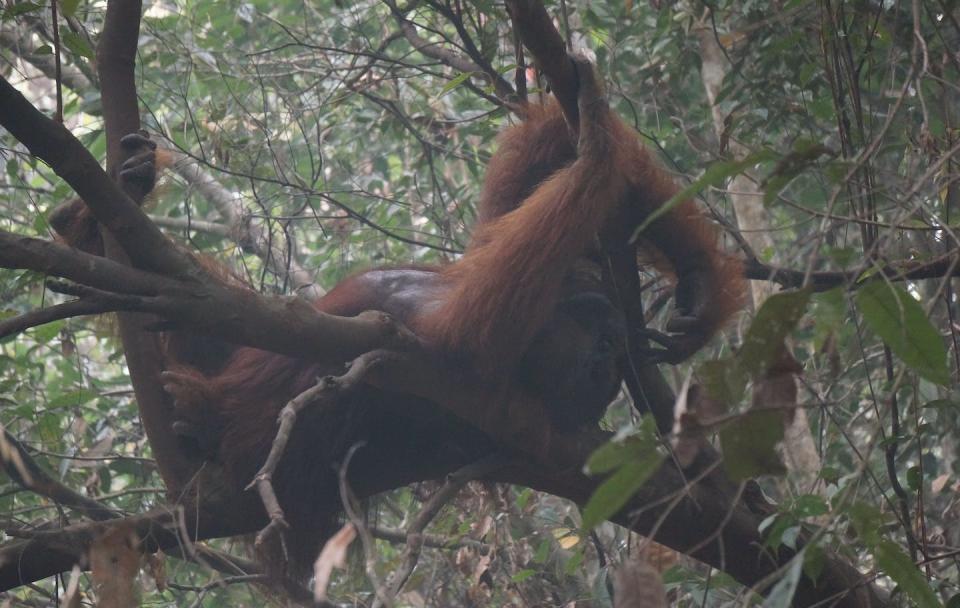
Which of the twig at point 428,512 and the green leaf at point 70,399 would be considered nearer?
the twig at point 428,512

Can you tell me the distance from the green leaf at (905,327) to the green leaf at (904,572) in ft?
1.70

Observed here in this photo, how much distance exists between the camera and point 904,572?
1998mm

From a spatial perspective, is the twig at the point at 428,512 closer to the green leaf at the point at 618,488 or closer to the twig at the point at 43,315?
the green leaf at the point at 618,488

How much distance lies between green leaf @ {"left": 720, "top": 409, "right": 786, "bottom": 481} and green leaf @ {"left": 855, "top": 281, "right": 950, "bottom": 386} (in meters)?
0.22

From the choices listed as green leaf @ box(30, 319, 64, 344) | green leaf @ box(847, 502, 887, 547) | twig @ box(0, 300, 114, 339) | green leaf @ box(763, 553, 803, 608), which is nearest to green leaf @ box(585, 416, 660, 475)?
green leaf @ box(763, 553, 803, 608)

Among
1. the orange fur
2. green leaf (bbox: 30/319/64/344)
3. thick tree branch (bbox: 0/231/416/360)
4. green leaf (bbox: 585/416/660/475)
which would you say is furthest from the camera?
green leaf (bbox: 30/319/64/344)

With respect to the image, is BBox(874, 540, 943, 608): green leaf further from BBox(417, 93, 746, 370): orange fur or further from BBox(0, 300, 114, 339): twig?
BBox(0, 300, 114, 339): twig

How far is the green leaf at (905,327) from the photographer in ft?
5.15

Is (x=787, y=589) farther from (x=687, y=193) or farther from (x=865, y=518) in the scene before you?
(x=687, y=193)

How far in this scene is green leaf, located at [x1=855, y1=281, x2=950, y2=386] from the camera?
1.57 metres

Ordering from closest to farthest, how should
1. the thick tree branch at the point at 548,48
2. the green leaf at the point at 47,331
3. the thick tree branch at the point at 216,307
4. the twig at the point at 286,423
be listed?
the twig at the point at 286,423
the thick tree branch at the point at 216,307
the thick tree branch at the point at 548,48
the green leaf at the point at 47,331

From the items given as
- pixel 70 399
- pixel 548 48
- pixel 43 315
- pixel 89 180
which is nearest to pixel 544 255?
pixel 548 48

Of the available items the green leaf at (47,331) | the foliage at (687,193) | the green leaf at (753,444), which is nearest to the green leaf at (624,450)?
the foliage at (687,193)

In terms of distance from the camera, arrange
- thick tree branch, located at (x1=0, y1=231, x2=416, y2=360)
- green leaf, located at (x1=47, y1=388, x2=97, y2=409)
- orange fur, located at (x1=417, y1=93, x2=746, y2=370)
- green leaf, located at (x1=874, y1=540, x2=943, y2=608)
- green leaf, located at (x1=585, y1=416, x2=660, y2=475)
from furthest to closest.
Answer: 1. green leaf, located at (x1=47, y1=388, x2=97, y2=409)
2. orange fur, located at (x1=417, y1=93, x2=746, y2=370)
3. thick tree branch, located at (x1=0, y1=231, x2=416, y2=360)
4. green leaf, located at (x1=874, y1=540, x2=943, y2=608)
5. green leaf, located at (x1=585, y1=416, x2=660, y2=475)
